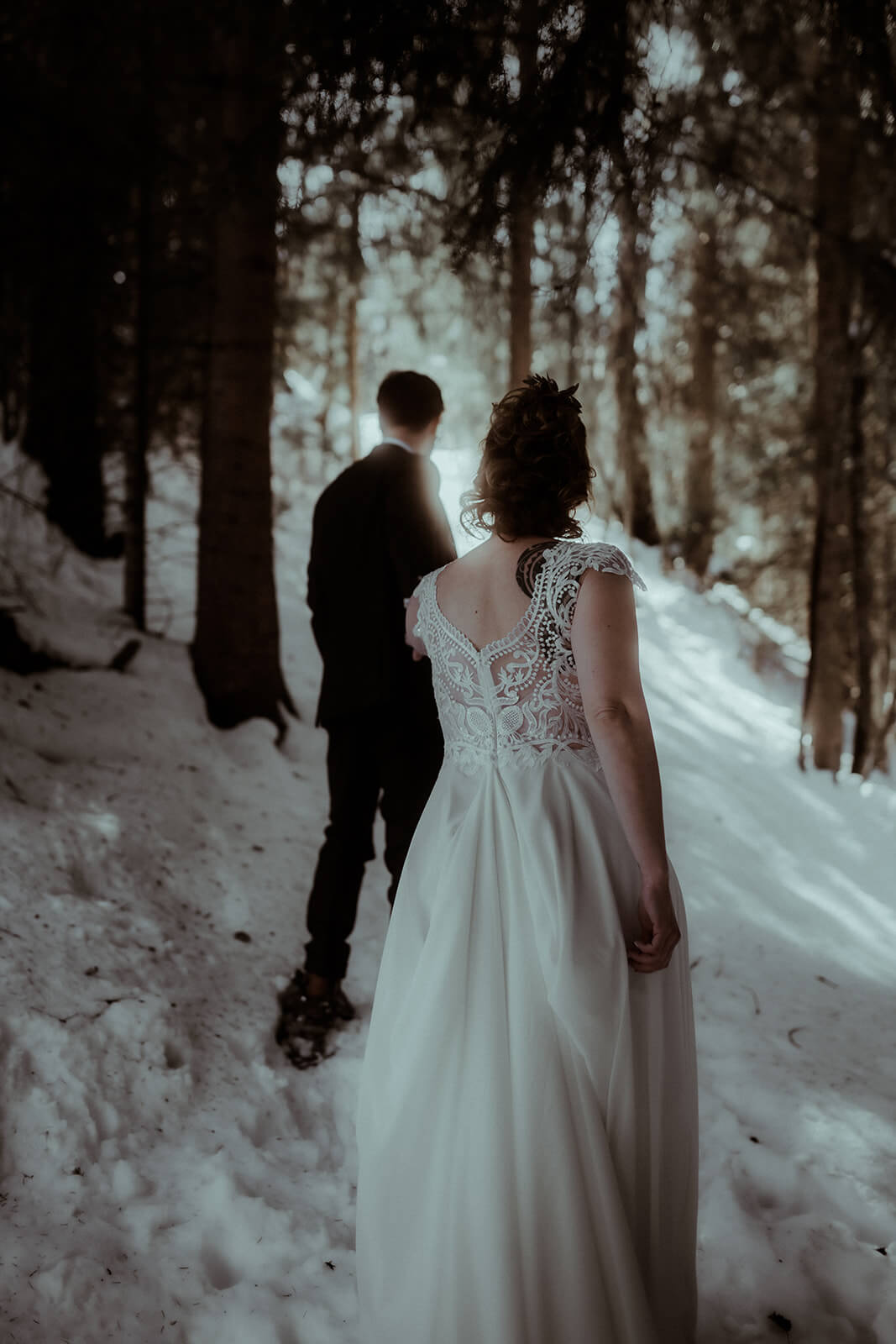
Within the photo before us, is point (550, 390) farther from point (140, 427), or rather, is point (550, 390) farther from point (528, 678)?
point (140, 427)

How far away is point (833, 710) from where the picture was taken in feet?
25.3

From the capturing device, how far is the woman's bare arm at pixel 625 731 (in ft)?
6.25

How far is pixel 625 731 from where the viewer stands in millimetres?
1901

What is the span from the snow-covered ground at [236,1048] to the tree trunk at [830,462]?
1782 millimetres

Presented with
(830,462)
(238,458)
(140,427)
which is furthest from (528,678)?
Answer: (830,462)

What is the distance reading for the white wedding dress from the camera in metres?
1.83

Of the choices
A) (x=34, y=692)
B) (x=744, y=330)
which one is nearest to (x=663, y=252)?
(x=744, y=330)

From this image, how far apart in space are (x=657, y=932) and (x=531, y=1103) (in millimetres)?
440

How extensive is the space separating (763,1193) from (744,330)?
10.7 m

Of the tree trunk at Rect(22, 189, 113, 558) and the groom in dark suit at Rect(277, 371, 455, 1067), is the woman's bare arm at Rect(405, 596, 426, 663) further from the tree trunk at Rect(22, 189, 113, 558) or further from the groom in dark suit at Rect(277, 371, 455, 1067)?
the tree trunk at Rect(22, 189, 113, 558)

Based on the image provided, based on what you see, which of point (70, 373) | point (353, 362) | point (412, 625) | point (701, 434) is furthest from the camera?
point (701, 434)

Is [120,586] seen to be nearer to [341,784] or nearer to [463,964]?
[341,784]

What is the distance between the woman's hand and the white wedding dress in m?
0.05

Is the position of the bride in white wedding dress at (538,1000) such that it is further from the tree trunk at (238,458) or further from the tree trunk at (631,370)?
the tree trunk at (238,458)
